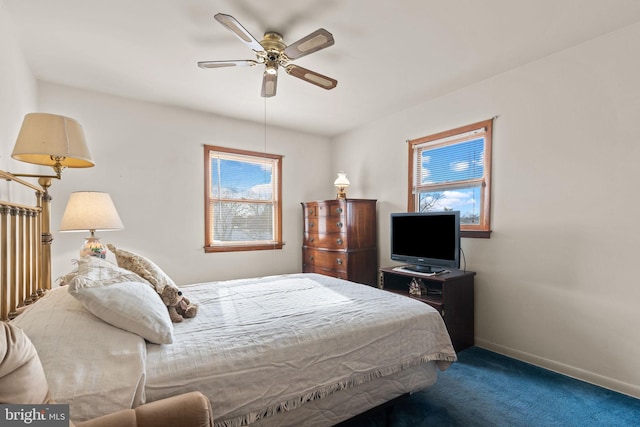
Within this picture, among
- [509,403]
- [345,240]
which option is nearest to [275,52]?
[345,240]

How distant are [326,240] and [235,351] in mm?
2674

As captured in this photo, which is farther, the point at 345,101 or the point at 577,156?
the point at 345,101

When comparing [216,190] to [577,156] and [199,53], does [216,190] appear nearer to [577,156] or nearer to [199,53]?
[199,53]

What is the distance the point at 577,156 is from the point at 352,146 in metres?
2.65

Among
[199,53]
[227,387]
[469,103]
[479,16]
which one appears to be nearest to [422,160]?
[469,103]

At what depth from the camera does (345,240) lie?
146 inches

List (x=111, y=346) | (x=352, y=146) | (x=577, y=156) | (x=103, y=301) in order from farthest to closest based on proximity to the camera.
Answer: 1. (x=352, y=146)
2. (x=577, y=156)
3. (x=103, y=301)
4. (x=111, y=346)

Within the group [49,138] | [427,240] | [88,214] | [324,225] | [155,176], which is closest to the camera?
[49,138]

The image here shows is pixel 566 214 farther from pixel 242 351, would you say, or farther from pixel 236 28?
pixel 236 28

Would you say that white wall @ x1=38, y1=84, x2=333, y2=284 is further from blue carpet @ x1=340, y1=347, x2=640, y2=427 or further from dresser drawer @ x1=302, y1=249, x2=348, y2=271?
blue carpet @ x1=340, y1=347, x2=640, y2=427

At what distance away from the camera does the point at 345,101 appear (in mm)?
3406

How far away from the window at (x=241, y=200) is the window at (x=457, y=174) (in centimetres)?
191

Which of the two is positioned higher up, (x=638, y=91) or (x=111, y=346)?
(x=638, y=91)

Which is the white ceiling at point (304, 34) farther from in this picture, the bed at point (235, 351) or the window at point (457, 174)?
the bed at point (235, 351)
